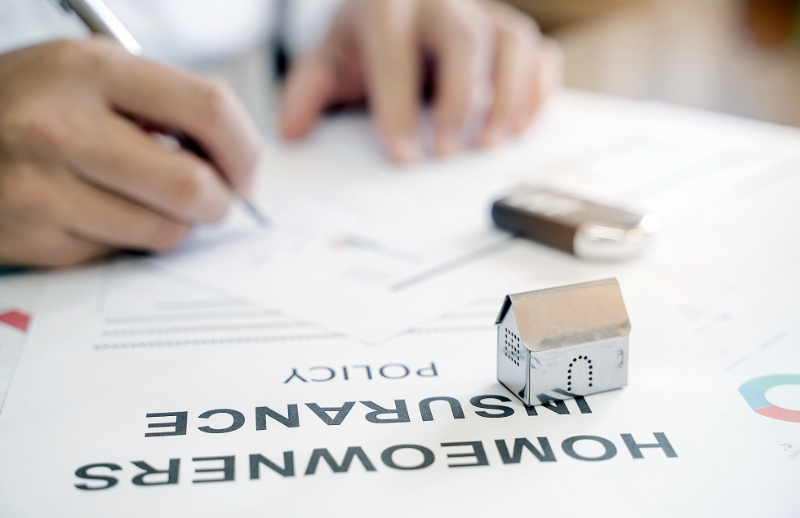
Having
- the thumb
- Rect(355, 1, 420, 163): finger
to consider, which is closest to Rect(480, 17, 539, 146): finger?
Rect(355, 1, 420, 163): finger

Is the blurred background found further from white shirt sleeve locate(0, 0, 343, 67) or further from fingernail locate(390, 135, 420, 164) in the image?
fingernail locate(390, 135, 420, 164)

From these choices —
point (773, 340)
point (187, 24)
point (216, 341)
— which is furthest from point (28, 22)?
point (773, 340)

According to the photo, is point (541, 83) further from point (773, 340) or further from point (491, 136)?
point (773, 340)

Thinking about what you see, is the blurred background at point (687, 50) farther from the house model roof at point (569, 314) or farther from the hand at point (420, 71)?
the house model roof at point (569, 314)

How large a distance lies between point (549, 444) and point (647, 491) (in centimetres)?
5

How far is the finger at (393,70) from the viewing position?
78 cm

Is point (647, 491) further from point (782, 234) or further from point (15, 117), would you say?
point (15, 117)

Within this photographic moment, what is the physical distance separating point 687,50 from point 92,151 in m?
2.19

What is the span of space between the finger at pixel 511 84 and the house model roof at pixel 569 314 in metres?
0.49

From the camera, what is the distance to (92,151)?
0.50m

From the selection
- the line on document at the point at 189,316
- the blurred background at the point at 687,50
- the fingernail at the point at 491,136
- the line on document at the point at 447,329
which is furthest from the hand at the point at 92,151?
the blurred background at the point at 687,50

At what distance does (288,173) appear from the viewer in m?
0.75

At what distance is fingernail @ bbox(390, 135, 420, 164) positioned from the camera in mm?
757

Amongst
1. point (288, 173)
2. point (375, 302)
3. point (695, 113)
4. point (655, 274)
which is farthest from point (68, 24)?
point (695, 113)
